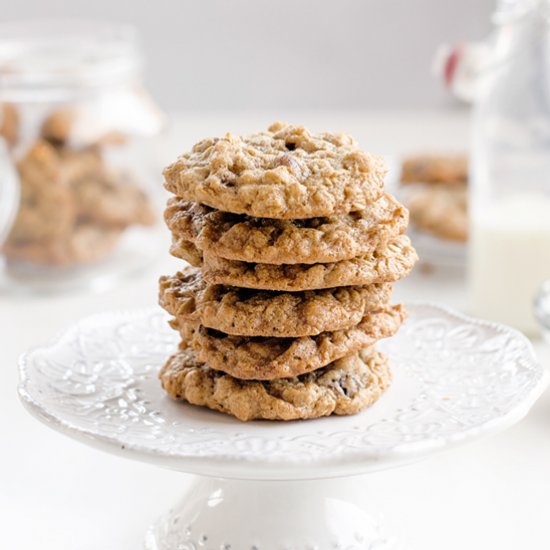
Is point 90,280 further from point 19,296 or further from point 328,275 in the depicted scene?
point 328,275

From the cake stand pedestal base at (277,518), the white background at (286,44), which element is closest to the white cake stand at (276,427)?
the cake stand pedestal base at (277,518)

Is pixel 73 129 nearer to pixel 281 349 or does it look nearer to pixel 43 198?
pixel 43 198

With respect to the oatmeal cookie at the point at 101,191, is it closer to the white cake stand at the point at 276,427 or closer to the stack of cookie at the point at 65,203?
the stack of cookie at the point at 65,203

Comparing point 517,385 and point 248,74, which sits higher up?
point 517,385

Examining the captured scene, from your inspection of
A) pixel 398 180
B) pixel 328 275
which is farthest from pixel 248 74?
pixel 328 275

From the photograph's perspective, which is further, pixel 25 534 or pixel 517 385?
pixel 25 534

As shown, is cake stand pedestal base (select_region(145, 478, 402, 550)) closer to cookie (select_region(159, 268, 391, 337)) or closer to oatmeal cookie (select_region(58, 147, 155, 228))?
cookie (select_region(159, 268, 391, 337))
